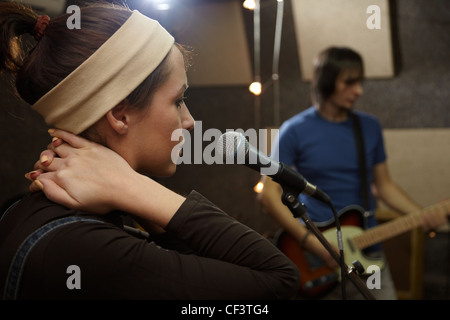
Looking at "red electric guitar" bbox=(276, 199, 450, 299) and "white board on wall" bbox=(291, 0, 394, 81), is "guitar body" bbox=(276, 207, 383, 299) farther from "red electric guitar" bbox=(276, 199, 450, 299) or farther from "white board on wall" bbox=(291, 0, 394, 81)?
"white board on wall" bbox=(291, 0, 394, 81)

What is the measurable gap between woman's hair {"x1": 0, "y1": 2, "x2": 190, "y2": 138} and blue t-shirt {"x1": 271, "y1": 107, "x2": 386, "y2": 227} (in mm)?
A: 1310

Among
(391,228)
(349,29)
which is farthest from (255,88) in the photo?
(391,228)

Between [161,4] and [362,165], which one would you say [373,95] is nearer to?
[362,165]

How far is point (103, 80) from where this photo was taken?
2.76 feet

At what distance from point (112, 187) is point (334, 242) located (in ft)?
4.69

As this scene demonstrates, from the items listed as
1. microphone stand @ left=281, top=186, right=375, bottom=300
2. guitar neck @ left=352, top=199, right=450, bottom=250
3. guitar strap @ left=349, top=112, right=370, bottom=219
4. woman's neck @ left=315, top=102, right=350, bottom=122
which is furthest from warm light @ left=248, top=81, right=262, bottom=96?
microphone stand @ left=281, top=186, right=375, bottom=300

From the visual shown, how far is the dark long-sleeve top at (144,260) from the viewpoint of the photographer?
2.36ft

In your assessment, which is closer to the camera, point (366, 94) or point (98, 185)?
point (98, 185)

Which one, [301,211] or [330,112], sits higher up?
[330,112]

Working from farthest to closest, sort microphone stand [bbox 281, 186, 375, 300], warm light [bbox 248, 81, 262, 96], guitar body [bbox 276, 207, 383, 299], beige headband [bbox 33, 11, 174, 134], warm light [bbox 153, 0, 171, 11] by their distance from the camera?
1. warm light [bbox 248, 81, 262, 96]
2. guitar body [bbox 276, 207, 383, 299]
3. warm light [bbox 153, 0, 171, 11]
4. microphone stand [bbox 281, 186, 375, 300]
5. beige headband [bbox 33, 11, 174, 134]

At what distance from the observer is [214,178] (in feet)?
11.7

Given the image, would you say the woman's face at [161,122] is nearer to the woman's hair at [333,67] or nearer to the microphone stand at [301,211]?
the microphone stand at [301,211]

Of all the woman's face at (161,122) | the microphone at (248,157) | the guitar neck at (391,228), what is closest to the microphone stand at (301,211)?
the microphone at (248,157)

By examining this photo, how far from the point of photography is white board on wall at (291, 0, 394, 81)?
3.30m
